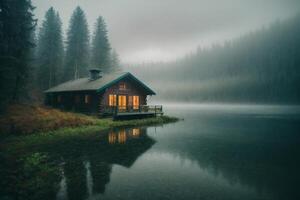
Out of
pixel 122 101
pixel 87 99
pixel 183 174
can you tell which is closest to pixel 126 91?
pixel 122 101

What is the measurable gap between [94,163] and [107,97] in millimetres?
20720

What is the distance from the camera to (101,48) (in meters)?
56.0

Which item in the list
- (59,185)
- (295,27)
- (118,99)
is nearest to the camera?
(59,185)

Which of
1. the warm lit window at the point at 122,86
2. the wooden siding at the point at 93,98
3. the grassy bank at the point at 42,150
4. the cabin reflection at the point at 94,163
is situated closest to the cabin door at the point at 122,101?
the wooden siding at the point at 93,98

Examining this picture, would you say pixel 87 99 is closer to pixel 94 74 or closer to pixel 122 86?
pixel 94 74

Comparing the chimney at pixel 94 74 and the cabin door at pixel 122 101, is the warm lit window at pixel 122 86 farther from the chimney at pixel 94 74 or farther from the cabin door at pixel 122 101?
the chimney at pixel 94 74

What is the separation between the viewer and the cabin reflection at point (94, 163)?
767cm

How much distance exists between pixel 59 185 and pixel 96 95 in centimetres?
2344

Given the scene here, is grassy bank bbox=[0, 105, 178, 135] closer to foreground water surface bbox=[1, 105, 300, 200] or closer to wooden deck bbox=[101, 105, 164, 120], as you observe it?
wooden deck bbox=[101, 105, 164, 120]

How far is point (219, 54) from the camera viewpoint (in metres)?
187

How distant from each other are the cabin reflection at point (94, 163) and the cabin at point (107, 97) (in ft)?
42.4

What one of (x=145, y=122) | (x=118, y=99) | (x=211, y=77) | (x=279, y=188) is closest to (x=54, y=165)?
(x=279, y=188)

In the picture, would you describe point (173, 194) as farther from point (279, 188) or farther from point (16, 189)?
point (16, 189)

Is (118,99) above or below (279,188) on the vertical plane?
above
